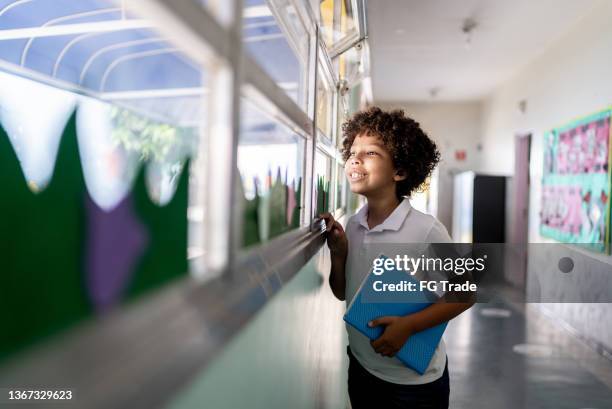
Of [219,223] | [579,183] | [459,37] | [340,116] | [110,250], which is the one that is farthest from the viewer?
[459,37]

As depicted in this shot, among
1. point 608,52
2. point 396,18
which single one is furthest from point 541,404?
point 396,18

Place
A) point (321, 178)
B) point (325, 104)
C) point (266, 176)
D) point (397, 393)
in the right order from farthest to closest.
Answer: point (325, 104) < point (321, 178) < point (397, 393) < point (266, 176)

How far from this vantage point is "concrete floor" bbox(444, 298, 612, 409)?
285 centimetres

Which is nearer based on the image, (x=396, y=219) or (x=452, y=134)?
(x=396, y=219)

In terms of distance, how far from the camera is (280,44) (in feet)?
3.74

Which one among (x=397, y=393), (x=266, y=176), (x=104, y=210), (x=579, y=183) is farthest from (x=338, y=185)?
(x=579, y=183)

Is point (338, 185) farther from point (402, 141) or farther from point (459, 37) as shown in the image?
point (459, 37)

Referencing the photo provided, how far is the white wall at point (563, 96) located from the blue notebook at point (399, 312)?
127 inches

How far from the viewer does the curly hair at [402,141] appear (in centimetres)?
145

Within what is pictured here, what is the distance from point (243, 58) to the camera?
593mm

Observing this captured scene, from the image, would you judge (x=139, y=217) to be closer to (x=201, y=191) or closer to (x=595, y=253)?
(x=201, y=191)

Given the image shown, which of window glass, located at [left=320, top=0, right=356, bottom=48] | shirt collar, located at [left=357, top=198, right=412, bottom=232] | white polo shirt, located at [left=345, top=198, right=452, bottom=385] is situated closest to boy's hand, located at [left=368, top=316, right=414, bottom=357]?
white polo shirt, located at [left=345, top=198, right=452, bottom=385]

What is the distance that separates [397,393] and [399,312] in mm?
269

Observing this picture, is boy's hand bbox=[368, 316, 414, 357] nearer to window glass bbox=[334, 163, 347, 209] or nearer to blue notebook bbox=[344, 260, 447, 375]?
blue notebook bbox=[344, 260, 447, 375]
